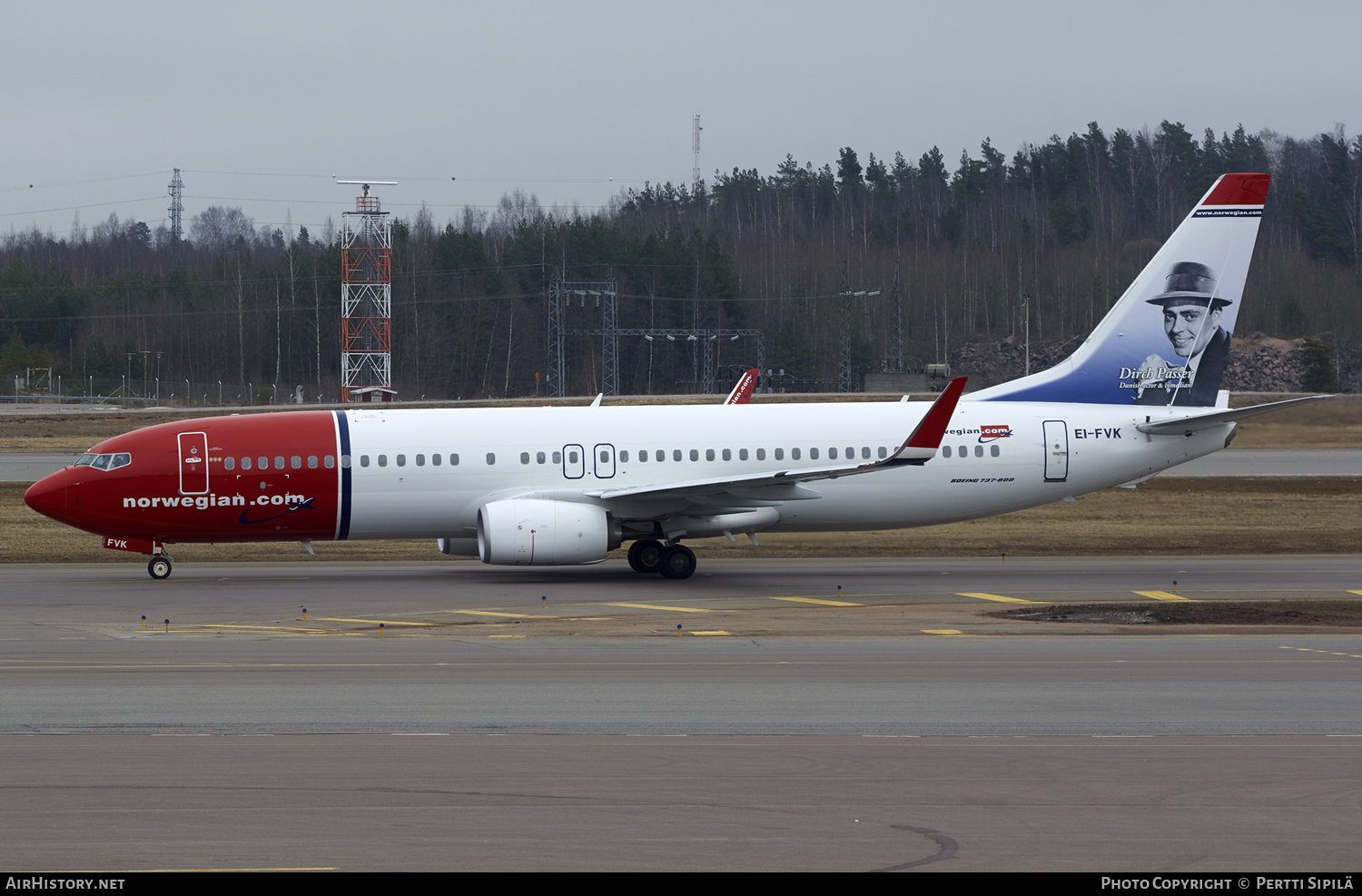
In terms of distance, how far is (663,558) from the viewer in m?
27.7

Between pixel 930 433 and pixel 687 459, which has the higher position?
pixel 930 433

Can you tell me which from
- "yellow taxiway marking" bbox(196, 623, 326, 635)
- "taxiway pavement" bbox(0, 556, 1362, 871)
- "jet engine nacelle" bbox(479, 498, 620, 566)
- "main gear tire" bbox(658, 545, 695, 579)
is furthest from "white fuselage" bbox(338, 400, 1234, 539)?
"yellow taxiway marking" bbox(196, 623, 326, 635)

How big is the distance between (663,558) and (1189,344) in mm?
12958

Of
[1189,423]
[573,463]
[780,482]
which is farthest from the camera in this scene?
[1189,423]

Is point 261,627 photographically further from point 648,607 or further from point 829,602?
point 829,602

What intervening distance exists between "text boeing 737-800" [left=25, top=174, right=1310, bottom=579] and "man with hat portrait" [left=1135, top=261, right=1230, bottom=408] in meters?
0.04

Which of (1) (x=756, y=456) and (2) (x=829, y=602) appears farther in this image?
(1) (x=756, y=456)

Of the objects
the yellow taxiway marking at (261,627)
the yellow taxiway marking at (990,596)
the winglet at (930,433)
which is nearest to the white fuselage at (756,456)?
the winglet at (930,433)

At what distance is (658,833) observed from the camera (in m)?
9.59

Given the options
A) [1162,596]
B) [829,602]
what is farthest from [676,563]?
[1162,596]

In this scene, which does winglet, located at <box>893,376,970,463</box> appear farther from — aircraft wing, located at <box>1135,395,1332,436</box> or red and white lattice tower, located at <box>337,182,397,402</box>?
red and white lattice tower, located at <box>337,182,397,402</box>

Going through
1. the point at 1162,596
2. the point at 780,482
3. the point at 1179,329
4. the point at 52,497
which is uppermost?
the point at 1179,329

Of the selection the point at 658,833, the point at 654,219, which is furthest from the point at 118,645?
the point at 654,219

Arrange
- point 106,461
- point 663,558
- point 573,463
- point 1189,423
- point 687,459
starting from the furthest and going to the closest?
point 1189,423, point 687,459, point 573,463, point 663,558, point 106,461
